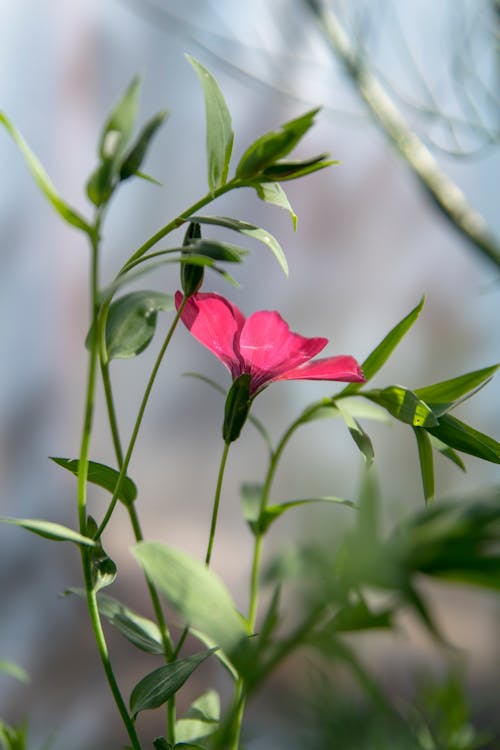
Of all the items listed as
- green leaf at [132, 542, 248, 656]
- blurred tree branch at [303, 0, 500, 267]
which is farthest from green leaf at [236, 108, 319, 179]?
blurred tree branch at [303, 0, 500, 267]

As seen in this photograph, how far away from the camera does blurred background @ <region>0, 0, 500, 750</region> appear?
2016mm

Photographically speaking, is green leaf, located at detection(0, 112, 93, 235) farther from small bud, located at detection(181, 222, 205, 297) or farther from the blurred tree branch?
the blurred tree branch

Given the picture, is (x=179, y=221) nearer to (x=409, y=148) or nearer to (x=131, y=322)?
(x=131, y=322)

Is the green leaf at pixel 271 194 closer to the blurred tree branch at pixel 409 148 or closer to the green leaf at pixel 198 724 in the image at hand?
the green leaf at pixel 198 724

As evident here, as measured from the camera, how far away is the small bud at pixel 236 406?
25cm

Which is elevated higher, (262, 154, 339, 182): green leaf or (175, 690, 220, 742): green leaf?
(262, 154, 339, 182): green leaf

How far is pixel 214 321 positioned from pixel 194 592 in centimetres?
12

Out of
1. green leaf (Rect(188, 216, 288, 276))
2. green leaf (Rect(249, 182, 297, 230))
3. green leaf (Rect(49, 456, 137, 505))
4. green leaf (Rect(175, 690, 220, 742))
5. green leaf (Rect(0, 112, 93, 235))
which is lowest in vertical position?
green leaf (Rect(175, 690, 220, 742))

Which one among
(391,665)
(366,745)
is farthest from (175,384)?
(366,745)

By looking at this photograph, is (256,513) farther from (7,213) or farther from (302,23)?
(302,23)

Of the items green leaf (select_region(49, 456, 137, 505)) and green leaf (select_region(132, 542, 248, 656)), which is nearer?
green leaf (select_region(132, 542, 248, 656))

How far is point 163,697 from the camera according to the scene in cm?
21

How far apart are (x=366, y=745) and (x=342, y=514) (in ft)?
0.16

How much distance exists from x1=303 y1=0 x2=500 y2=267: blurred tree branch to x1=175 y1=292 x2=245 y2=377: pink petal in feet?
2.24
